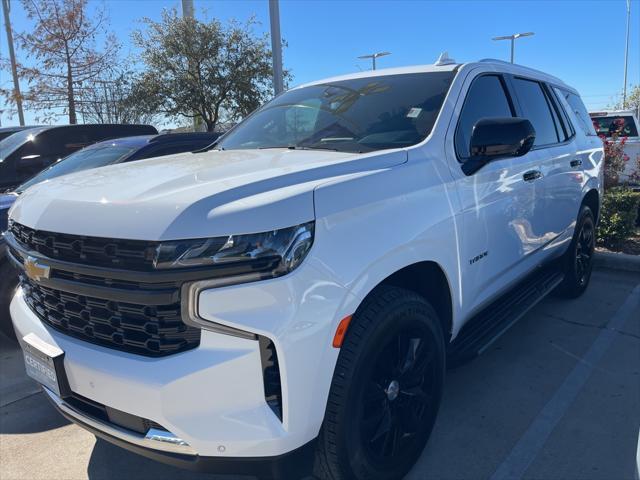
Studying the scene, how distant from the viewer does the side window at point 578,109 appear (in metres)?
4.93

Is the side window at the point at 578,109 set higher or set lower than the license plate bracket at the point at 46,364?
higher

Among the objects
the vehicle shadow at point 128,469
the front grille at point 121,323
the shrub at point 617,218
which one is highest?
the front grille at point 121,323

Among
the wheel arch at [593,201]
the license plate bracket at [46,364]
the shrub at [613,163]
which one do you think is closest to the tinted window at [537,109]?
the wheel arch at [593,201]

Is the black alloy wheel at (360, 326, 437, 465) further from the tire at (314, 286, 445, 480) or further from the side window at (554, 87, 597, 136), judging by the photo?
the side window at (554, 87, 597, 136)

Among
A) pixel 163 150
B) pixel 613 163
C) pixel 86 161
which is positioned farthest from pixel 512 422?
pixel 613 163

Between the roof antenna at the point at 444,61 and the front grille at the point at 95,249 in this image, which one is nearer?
the front grille at the point at 95,249

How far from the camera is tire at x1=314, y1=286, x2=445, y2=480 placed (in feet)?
6.64

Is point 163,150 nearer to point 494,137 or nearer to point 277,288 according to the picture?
point 494,137

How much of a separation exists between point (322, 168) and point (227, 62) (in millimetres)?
12994

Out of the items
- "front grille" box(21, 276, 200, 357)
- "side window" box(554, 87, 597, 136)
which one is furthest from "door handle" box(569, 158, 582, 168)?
"front grille" box(21, 276, 200, 357)

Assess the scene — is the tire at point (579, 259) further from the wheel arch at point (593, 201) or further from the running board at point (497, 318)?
the running board at point (497, 318)

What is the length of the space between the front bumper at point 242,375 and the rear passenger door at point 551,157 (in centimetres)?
252

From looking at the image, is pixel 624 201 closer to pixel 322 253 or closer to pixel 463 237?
pixel 463 237

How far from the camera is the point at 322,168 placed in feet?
7.41
